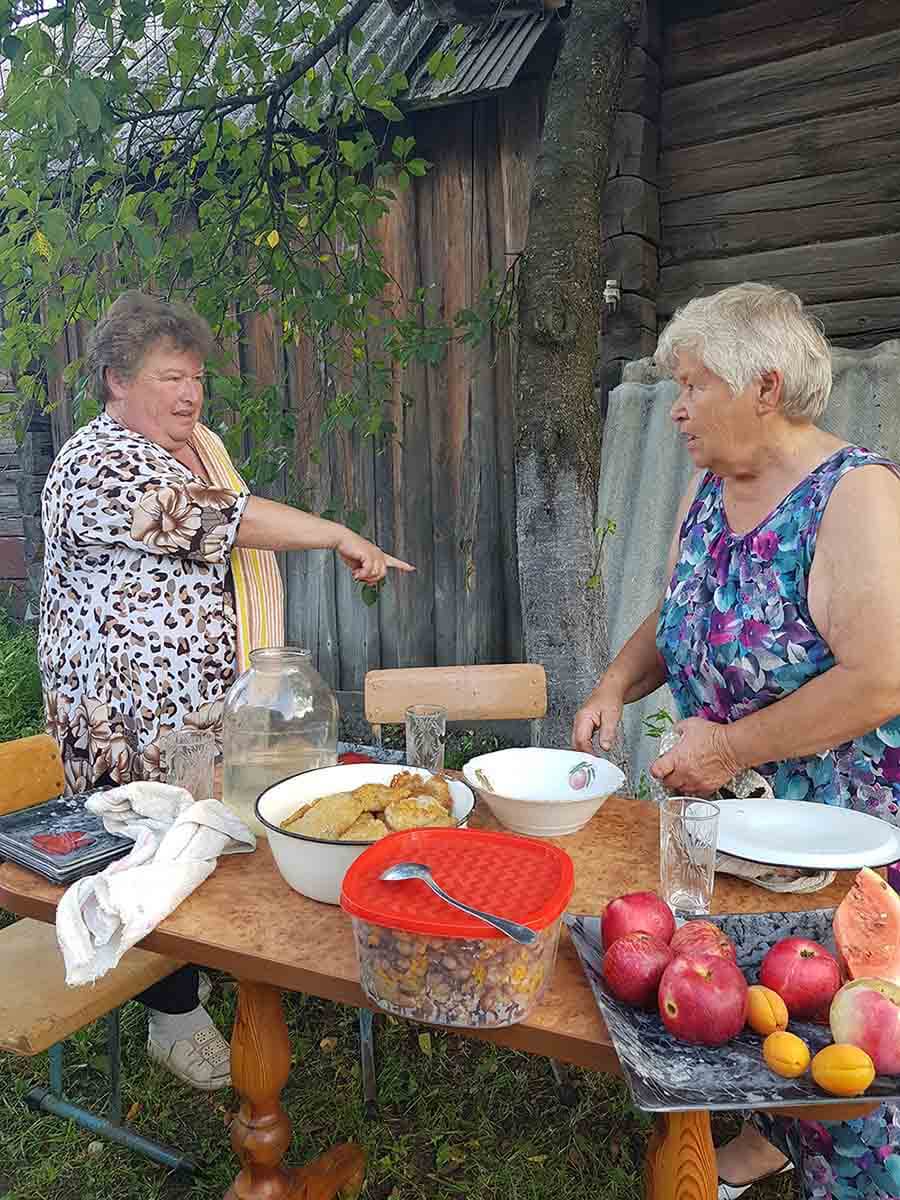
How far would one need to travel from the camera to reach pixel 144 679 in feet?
8.94

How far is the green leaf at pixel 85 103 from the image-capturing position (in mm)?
2693

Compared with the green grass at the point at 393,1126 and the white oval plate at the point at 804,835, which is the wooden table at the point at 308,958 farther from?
the green grass at the point at 393,1126

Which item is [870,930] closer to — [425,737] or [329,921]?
[329,921]

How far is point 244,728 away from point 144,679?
81 cm

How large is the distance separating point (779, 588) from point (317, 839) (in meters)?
1.17

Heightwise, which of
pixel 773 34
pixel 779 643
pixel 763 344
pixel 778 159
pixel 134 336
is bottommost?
pixel 779 643

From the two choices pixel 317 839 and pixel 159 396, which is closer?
pixel 317 839

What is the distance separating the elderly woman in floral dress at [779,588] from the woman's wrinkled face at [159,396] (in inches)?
57.9

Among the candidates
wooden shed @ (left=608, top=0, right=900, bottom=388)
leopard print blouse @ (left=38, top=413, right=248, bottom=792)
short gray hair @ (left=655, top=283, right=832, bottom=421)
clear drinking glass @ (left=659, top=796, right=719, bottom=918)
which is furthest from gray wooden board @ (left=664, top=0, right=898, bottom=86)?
clear drinking glass @ (left=659, top=796, right=719, bottom=918)

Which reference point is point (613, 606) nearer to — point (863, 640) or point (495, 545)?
point (495, 545)

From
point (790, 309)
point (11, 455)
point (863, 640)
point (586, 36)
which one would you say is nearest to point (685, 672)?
point (863, 640)

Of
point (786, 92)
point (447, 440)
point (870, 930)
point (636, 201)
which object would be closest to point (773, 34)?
point (786, 92)

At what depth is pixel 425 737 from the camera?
215 centimetres

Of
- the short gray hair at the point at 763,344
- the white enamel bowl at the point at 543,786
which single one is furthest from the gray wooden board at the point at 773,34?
the white enamel bowl at the point at 543,786
